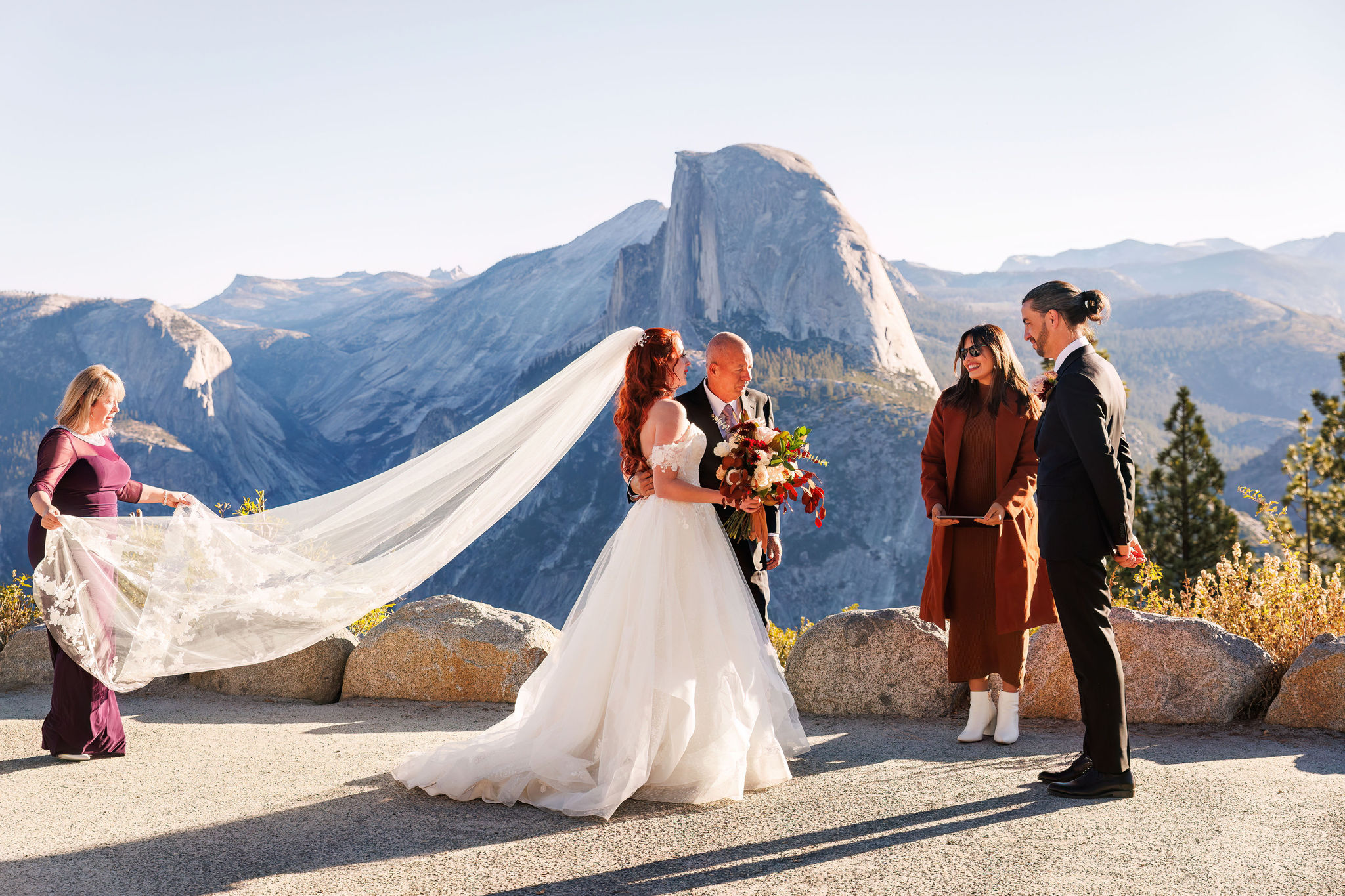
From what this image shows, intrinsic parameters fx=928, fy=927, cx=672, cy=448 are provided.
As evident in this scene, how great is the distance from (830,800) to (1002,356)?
99.2 inches

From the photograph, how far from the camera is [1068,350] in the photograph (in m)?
4.13

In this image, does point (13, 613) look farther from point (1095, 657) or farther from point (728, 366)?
point (1095, 657)

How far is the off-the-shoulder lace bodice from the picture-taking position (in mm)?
4387

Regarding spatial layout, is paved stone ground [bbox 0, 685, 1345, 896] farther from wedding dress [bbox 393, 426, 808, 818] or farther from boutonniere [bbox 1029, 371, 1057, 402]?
boutonniere [bbox 1029, 371, 1057, 402]

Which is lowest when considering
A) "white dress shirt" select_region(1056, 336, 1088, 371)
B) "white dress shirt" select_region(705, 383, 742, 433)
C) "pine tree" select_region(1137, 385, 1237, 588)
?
"pine tree" select_region(1137, 385, 1237, 588)

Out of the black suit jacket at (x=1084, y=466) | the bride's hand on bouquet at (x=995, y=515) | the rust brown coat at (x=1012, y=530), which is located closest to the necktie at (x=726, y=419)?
the rust brown coat at (x=1012, y=530)

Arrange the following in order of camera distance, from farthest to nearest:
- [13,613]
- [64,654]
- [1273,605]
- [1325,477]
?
[1325,477] → [13,613] → [1273,605] → [64,654]

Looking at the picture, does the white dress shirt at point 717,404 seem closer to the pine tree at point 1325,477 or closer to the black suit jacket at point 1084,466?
the black suit jacket at point 1084,466

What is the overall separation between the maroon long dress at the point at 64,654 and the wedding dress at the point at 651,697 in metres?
1.92

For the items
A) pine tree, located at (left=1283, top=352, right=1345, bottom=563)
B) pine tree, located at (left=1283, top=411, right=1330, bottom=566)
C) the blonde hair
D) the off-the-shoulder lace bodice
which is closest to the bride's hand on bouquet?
the off-the-shoulder lace bodice

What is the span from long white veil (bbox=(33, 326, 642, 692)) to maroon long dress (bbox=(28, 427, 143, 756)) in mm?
149

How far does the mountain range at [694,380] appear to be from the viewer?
8262cm

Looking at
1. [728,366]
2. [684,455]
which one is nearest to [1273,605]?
[728,366]

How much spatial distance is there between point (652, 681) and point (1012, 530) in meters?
2.18
